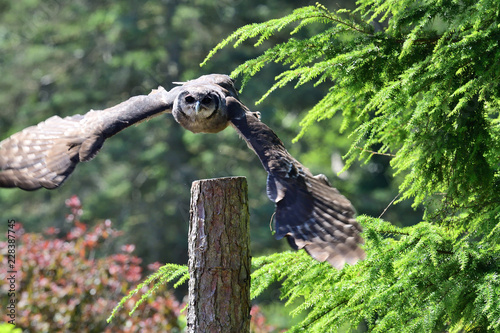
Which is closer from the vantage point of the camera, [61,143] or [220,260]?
[220,260]

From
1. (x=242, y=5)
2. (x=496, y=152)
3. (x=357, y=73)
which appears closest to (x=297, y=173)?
(x=357, y=73)

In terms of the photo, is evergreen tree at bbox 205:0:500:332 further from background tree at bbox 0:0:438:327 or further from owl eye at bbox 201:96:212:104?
background tree at bbox 0:0:438:327

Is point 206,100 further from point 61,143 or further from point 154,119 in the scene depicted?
point 154,119

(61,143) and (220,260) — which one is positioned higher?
(61,143)

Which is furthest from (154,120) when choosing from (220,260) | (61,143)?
(220,260)

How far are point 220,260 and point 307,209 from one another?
0.52 m

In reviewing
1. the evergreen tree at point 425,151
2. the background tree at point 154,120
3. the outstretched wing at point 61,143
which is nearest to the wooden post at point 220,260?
the evergreen tree at point 425,151

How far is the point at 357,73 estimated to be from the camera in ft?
10.4

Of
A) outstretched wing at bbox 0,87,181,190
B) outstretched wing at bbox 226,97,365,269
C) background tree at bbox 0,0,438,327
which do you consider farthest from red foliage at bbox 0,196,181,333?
background tree at bbox 0,0,438,327

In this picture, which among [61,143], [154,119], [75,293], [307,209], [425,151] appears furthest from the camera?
[154,119]

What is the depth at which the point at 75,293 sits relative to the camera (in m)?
5.75

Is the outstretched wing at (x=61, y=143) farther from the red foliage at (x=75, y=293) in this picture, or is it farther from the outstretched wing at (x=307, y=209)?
the red foliage at (x=75, y=293)

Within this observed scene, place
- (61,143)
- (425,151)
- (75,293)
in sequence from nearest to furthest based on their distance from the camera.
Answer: (425,151), (61,143), (75,293)

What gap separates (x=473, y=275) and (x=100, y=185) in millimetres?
12474
